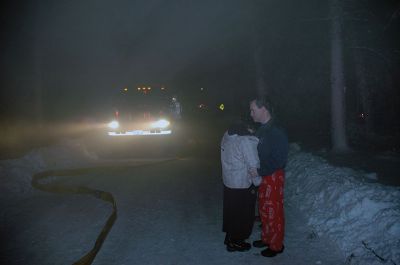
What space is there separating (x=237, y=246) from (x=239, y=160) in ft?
4.36

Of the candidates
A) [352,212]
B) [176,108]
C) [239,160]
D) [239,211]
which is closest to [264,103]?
[239,160]

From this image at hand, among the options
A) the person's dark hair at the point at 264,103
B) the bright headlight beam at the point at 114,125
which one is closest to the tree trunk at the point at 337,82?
the person's dark hair at the point at 264,103

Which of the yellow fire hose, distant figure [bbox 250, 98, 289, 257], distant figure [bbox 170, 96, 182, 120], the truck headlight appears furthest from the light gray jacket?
distant figure [bbox 170, 96, 182, 120]

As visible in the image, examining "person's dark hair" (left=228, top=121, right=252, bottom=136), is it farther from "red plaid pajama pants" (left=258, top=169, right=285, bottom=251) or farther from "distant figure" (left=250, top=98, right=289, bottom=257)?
"red plaid pajama pants" (left=258, top=169, right=285, bottom=251)

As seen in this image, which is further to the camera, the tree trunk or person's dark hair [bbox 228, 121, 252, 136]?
the tree trunk

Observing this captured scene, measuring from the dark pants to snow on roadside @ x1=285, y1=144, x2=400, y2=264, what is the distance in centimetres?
139

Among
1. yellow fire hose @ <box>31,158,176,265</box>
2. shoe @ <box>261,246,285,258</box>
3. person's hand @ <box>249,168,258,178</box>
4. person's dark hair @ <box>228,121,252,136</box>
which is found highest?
person's dark hair @ <box>228,121,252,136</box>

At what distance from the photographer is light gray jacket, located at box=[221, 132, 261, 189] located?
5434 mm

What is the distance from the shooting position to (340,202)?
22.6ft

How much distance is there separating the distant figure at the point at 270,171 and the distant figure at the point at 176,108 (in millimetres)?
15776

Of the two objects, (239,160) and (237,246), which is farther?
(237,246)

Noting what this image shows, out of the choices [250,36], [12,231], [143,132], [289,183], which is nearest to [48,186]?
[12,231]

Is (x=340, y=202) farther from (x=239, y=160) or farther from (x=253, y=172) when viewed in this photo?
(x=239, y=160)

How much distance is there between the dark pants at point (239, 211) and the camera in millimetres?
5773
